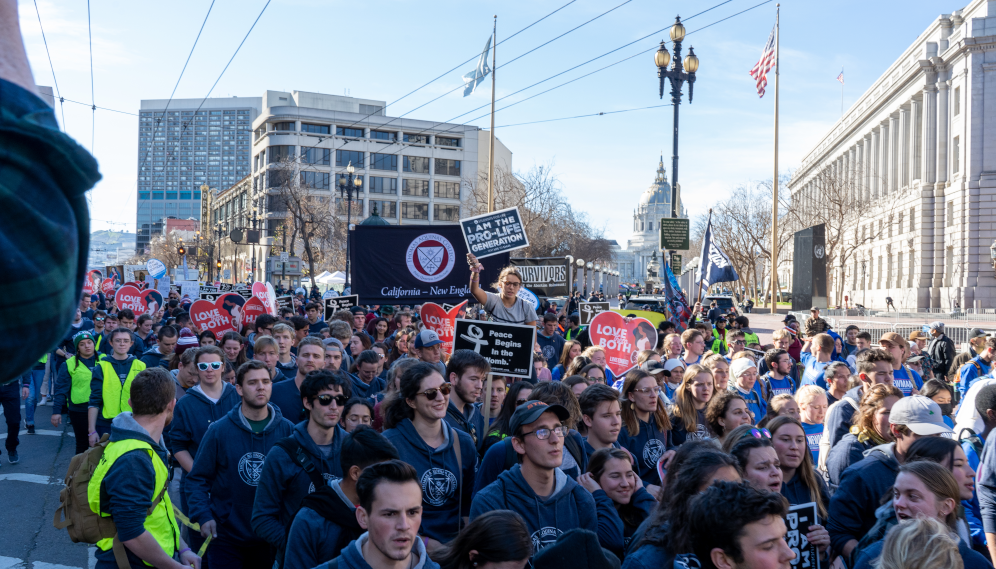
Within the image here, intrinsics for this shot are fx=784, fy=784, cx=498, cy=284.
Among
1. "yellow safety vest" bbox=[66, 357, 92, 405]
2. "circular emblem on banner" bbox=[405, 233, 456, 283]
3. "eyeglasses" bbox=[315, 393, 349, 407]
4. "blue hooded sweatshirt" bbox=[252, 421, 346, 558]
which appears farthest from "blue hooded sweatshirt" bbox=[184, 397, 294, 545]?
"circular emblem on banner" bbox=[405, 233, 456, 283]

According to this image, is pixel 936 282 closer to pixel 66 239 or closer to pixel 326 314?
pixel 326 314

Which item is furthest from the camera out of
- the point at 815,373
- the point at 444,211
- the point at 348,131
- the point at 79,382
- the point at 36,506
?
the point at 444,211

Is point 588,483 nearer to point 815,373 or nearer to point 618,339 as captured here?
point 815,373

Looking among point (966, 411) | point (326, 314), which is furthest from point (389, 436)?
point (326, 314)

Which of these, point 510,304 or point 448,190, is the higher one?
point 448,190

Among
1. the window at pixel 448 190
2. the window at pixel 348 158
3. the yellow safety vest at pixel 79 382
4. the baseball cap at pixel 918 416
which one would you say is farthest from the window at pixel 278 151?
the baseball cap at pixel 918 416

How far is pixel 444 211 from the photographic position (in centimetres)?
9581

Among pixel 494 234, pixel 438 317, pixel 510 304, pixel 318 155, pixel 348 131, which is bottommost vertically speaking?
pixel 438 317

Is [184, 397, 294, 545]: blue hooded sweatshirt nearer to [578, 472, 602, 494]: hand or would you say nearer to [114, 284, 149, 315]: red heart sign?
[578, 472, 602, 494]: hand

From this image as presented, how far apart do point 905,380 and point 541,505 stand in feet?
23.3

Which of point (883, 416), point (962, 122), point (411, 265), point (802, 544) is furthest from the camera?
point (962, 122)

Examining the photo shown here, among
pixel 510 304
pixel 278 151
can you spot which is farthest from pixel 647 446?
pixel 278 151

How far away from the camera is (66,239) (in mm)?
719

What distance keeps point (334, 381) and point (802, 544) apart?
3.04 metres
